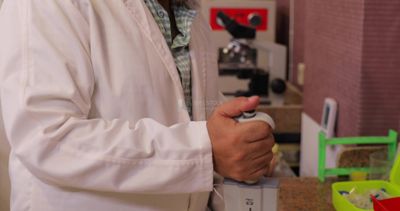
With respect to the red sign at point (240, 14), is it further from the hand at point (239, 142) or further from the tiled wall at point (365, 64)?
the hand at point (239, 142)

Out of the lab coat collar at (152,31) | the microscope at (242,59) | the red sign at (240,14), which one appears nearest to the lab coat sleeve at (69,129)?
the lab coat collar at (152,31)

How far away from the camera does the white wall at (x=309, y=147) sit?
185 cm

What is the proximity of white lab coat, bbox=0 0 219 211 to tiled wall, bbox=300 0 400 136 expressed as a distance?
782 mm

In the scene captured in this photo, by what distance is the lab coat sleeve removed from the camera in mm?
727

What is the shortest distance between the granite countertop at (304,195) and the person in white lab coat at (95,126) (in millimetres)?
584

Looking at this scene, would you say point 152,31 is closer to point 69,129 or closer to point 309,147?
point 69,129

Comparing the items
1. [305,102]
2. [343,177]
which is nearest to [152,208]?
[343,177]

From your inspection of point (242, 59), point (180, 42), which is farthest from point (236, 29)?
point (180, 42)

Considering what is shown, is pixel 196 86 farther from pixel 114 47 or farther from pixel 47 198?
pixel 47 198

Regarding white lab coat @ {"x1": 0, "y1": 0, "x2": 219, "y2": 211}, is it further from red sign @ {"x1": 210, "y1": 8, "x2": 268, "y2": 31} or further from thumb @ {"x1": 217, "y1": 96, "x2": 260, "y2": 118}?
red sign @ {"x1": 210, "y1": 8, "x2": 268, "y2": 31}

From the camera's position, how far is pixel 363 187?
134 cm

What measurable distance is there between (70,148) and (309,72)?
53.8 inches

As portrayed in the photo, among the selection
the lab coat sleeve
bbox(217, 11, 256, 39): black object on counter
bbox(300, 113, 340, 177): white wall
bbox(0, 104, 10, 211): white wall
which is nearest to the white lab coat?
the lab coat sleeve

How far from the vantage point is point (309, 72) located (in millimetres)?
1937
